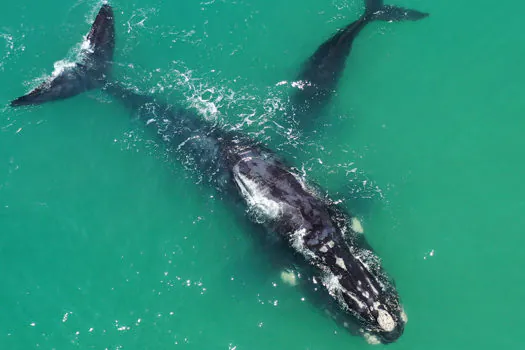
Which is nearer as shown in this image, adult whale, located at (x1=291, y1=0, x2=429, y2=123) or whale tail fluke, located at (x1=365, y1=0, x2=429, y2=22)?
adult whale, located at (x1=291, y1=0, x2=429, y2=123)

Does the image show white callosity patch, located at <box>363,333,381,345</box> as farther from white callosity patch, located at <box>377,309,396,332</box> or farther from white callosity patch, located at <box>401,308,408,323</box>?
white callosity patch, located at <box>401,308,408,323</box>

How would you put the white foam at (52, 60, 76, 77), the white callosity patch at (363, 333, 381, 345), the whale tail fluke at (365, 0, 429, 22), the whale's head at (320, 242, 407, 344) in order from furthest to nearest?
the whale tail fluke at (365, 0, 429, 22) → the white foam at (52, 60, 76, 77) → the white callosity patch at (363, 333, 381, 345) → the whale's head at (320, 242, 407, 344)

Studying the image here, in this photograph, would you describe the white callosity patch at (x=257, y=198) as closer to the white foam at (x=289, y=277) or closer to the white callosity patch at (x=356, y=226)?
the white foam at (x=289, y=277)

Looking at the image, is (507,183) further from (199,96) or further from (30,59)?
(30,59)

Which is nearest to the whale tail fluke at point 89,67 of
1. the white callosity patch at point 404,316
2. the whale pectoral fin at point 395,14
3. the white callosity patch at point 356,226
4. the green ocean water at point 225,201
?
the green ocean water at point 225,201

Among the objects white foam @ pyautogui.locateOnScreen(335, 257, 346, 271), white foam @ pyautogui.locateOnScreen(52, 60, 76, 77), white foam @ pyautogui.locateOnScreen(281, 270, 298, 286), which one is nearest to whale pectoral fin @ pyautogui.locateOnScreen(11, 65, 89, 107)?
white foam @ pyautogui.locateOnScreen(52, 60, 76, 77)
